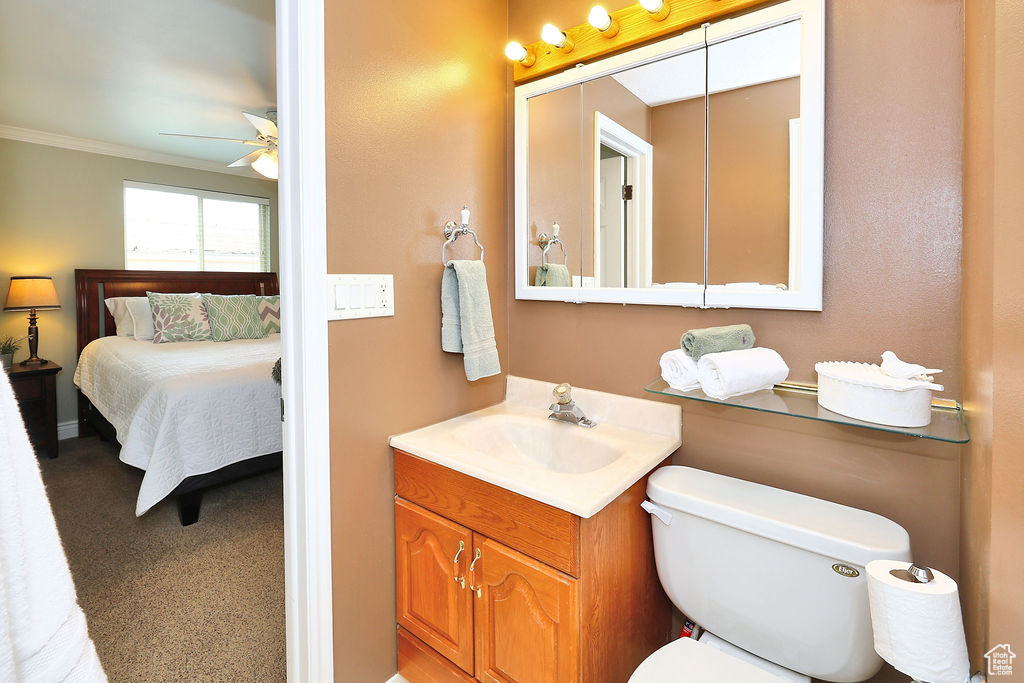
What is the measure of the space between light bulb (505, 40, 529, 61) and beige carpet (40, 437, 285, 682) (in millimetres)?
2248

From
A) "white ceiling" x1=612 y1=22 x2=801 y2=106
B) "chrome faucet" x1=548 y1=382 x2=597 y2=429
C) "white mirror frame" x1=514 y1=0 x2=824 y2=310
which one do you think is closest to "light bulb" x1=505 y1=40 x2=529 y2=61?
"white mirror frame" x1=514 y1=0 x2=824 y2=310

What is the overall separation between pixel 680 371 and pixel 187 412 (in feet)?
7.98

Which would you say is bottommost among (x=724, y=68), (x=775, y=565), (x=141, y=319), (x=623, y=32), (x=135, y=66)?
(x=775, y=565)

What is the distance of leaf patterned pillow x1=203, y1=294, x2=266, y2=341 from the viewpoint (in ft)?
12.6

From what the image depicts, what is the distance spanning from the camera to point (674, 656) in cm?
108

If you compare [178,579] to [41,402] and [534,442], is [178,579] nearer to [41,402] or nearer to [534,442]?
[534,442]

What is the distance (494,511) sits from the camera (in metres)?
1.19

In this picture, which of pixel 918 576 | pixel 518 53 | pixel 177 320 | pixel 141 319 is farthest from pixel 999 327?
pixel 141 319

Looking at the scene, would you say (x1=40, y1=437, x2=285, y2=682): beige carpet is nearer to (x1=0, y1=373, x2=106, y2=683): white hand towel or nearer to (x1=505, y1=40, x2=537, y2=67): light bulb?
(x1=0, y1=373, x2=106, y2=683): white hand towel

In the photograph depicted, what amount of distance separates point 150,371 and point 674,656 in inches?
118

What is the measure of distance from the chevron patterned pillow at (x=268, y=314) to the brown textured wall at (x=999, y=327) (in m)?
4.24

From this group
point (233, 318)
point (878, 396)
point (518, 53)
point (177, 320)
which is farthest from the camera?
point (233, 318)

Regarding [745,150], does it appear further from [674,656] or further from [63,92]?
[63,92]

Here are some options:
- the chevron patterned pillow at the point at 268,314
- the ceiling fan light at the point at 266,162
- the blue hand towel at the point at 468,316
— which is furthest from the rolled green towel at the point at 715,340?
the chevron patterned pillow at the point at 268,314
